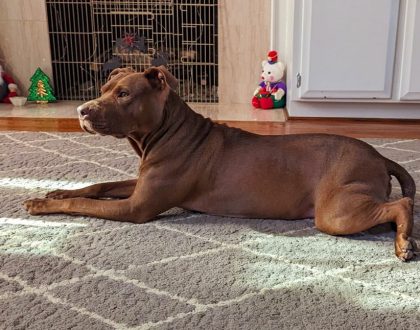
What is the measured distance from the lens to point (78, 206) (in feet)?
6.42

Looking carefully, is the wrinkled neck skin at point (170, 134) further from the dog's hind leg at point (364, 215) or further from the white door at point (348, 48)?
the white door at point (348, 48)

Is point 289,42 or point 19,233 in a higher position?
point 289,42

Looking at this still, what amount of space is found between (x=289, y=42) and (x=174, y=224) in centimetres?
206

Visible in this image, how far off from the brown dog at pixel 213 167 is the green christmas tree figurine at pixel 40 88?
7.70ft

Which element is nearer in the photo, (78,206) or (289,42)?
(78,206)

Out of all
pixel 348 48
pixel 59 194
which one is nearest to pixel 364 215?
pixel 59 194

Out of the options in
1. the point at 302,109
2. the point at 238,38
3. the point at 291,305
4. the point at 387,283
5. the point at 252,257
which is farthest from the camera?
the point at 238,38

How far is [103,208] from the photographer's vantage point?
193 cm

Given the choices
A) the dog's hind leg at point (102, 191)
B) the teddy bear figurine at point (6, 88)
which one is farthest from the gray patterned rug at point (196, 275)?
the teddy bear figurine at point (6, 88)

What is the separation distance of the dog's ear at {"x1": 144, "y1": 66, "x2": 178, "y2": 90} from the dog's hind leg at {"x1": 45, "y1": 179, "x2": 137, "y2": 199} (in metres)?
0.41

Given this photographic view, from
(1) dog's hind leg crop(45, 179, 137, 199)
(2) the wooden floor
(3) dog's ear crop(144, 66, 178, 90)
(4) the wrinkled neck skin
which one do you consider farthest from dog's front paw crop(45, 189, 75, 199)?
(2) the wooden floor

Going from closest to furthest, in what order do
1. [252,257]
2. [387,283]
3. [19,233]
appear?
[387,283], [252,257], [19,233]

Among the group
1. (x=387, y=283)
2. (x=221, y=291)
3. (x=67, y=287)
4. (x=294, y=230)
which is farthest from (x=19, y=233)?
(x=387, y=283)

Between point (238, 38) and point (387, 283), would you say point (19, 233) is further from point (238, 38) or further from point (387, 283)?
point (238, 38)
